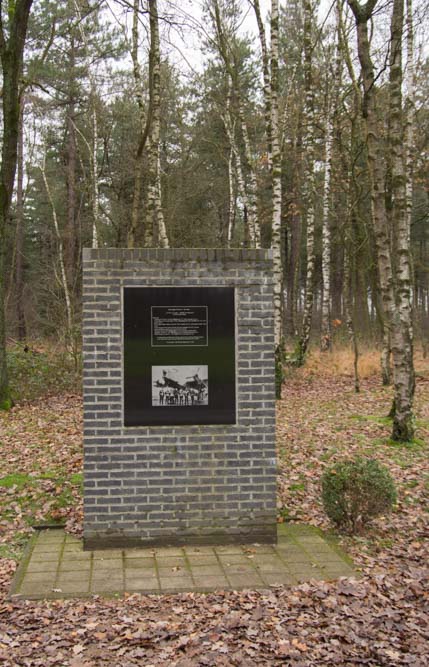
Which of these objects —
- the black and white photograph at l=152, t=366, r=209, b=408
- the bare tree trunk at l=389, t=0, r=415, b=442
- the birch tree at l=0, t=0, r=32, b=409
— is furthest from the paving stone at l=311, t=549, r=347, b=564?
the birch tree at l=0, t=0, r=32, b=409

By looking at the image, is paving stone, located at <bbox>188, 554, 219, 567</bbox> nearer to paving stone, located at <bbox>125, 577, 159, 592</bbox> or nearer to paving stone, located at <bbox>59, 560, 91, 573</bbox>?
paving stone, located at <bbox>125, 577, 159, 592</bbox>

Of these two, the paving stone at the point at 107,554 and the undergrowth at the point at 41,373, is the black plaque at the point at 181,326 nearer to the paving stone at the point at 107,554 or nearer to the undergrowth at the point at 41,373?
the paving stone at the point at 107,554

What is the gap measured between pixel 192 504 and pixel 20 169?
23.7m

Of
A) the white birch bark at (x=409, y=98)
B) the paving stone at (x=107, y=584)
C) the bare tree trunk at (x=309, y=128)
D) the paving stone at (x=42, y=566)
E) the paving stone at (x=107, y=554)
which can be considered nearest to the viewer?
the paving stone at (x=107, y=584)

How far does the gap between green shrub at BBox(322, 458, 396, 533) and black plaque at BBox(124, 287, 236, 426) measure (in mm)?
1275

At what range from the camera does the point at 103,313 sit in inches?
238

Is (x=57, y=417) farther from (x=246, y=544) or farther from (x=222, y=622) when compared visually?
(x=222, y=622)

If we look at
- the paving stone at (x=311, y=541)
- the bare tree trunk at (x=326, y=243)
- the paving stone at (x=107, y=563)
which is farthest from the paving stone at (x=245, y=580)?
the bare tree trunk at (x=326, y=243)

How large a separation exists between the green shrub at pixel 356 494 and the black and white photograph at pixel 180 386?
158 centimetres

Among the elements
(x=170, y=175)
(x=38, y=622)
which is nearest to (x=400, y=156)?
(x=38, y=622)

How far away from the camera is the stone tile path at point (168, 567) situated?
17.4 ft

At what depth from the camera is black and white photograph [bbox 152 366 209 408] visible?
6145 mm

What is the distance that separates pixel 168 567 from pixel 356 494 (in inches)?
79.0

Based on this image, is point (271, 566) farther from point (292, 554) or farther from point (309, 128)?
point (309, 128)
